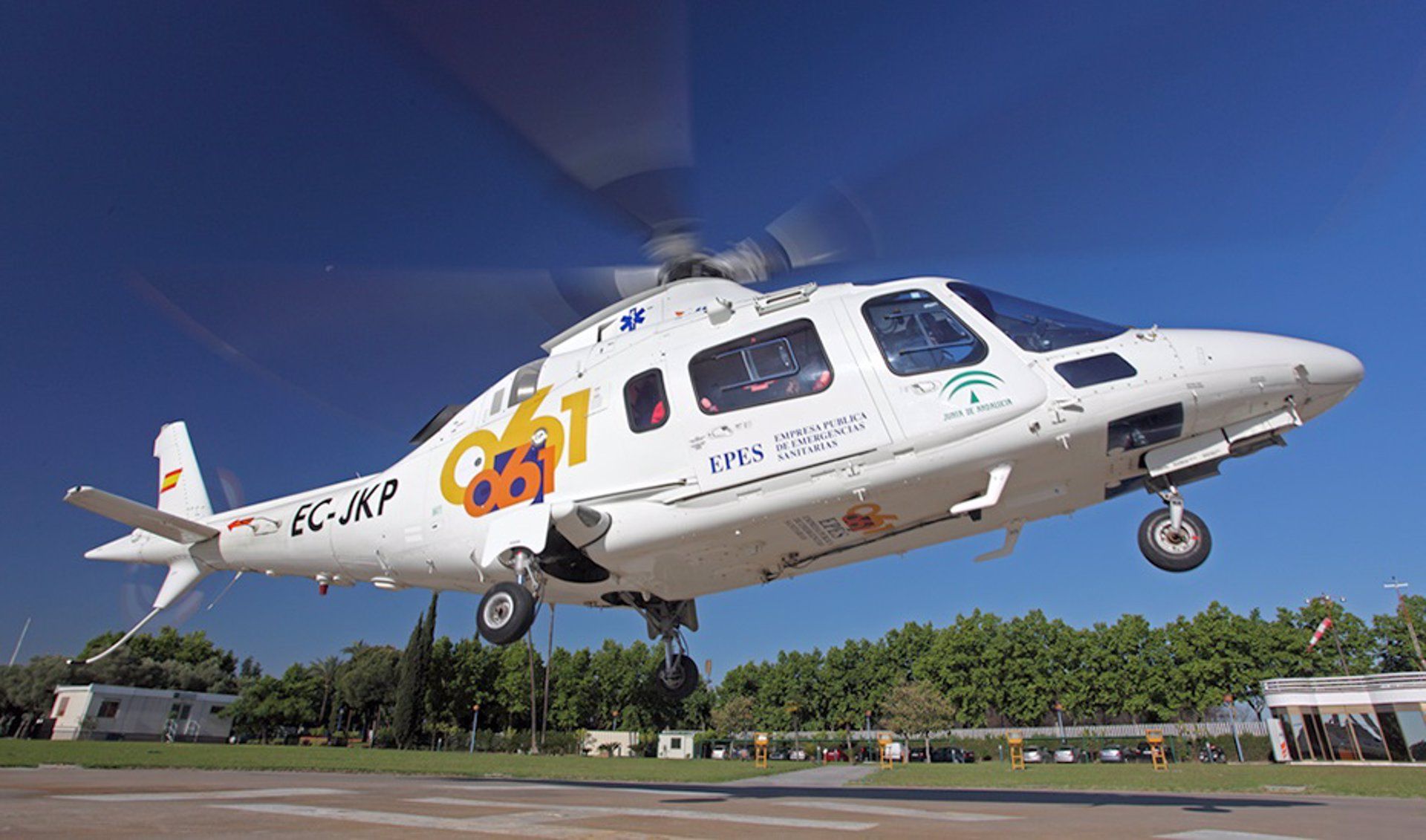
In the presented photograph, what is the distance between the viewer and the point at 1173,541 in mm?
7324

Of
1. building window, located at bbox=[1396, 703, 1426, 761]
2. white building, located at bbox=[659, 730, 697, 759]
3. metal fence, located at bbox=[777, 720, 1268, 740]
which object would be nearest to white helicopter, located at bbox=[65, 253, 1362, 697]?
building window, located at bbox=[1396, 703, 1426, 761]

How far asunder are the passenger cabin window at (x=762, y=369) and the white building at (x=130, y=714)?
A: 190 feet

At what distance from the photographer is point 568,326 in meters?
11.1

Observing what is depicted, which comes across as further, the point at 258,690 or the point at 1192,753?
the point at 258,690

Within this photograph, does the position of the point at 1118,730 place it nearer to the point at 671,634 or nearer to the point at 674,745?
the point at 674,745

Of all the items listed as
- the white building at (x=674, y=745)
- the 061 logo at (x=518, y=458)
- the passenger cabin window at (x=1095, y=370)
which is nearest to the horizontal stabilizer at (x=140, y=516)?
the 061 logo at (x=518, y=458)

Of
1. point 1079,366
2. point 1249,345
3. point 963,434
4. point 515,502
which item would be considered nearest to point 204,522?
point 515,502

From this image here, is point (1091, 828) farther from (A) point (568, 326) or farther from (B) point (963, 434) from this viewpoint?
(A) point (568, 326)

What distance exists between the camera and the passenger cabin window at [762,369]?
812cm

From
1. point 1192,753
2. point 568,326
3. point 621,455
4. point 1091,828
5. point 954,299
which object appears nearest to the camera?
point 1091,828

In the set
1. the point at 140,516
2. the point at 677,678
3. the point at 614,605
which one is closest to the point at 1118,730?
the point at 677,678

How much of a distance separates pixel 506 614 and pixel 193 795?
128 inches

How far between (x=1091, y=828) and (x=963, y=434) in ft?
→ 11.5

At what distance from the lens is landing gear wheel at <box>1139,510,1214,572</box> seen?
7.20 metres
